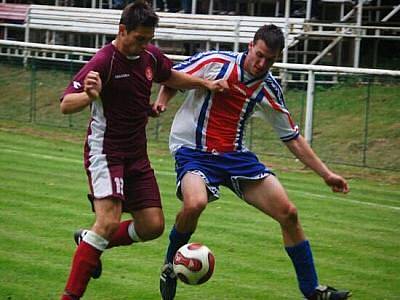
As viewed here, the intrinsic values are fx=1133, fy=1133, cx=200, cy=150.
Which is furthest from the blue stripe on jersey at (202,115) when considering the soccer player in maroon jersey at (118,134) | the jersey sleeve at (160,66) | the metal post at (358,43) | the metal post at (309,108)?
the metal post at (358,43)

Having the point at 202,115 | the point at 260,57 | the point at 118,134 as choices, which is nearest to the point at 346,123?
the point at 202,115

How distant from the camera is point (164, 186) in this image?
47.0 ft

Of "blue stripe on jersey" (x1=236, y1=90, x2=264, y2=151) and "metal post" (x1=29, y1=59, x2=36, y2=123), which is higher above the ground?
"blue stripe on jersey" (x1=236, y1=90, x2=264, y2=151)

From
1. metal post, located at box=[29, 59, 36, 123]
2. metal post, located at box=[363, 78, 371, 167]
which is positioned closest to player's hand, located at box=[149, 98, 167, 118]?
metal post, located at box=[363, 78, 371, 167]

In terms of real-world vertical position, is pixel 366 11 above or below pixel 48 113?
above

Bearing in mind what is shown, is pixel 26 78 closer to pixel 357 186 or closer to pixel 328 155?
pixel 328 155

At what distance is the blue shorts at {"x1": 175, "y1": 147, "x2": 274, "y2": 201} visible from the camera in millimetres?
8031

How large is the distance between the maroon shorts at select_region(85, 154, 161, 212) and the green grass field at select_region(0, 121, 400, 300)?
782 mm

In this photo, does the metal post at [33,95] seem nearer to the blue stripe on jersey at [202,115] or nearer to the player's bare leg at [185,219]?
the blue stripe on jersey at [202,115]

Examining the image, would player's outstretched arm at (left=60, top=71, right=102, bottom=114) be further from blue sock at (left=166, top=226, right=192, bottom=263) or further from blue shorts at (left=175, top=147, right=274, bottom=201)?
blue sock at (left=166, top=226, right=192, bottom=263)

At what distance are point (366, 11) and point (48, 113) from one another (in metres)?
8.27

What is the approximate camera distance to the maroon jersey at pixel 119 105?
732 cm

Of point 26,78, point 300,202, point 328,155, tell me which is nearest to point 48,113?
point 26,78

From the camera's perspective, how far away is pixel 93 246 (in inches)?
285
